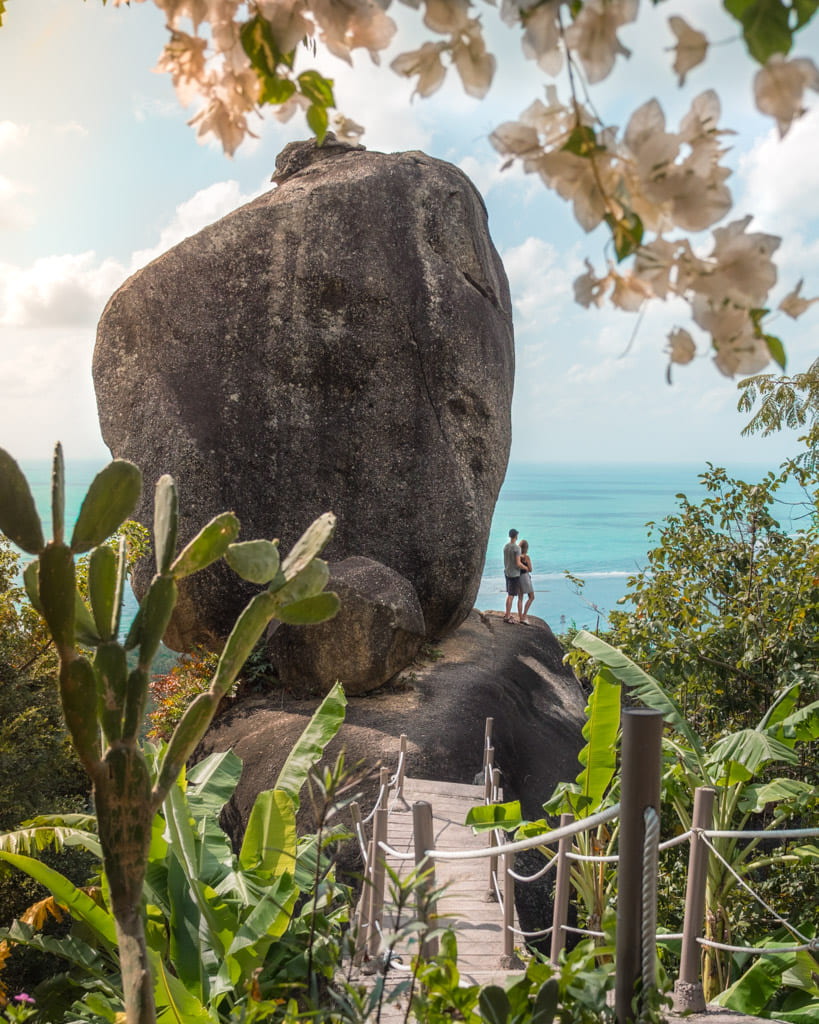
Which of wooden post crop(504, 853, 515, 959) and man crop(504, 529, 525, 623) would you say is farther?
man crop(504, 529, 525, 623)

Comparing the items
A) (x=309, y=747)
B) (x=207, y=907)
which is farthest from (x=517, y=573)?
(x=207, y=907)

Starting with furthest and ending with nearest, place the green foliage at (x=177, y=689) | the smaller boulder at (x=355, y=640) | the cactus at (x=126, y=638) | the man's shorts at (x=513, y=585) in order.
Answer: the man's shorts at (x=513, y=585), the green foliage at (x=177, y=689), the smaller boulder at (x=355, y=640), the cactus at (x=126, y=638)

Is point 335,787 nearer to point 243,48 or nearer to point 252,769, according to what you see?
point 243,48

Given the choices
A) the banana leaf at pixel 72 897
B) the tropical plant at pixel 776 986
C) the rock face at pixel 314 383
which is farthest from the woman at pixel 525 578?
the banana leaf at pixel 72 897

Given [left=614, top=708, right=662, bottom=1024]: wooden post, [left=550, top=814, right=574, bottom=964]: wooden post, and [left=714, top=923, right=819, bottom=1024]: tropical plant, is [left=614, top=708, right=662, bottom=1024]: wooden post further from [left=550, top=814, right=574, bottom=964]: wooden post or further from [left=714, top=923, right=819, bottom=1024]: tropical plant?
[left=714, top=923, right=819, bottom=1024]: tropical plant

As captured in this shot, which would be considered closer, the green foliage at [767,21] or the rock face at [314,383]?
the green foliage at [767,21]

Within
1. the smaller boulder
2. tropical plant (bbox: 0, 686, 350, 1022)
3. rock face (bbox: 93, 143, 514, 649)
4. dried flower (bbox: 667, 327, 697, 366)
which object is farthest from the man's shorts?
dried flower (bbox: 667, 327, 697, 366)

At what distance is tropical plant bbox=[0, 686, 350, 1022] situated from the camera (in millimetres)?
3576

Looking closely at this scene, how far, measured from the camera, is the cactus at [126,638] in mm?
2076

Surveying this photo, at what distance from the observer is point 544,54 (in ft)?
3.02

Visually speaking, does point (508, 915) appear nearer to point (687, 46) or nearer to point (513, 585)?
point (687, 46)

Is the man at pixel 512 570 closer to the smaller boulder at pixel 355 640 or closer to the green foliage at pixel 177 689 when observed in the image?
the smaller boulder at pixel 355 640

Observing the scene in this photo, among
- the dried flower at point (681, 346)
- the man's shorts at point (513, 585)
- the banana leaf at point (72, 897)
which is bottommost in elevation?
the banana leaf at point (72, 897)

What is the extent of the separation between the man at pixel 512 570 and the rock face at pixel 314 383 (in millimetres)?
986
